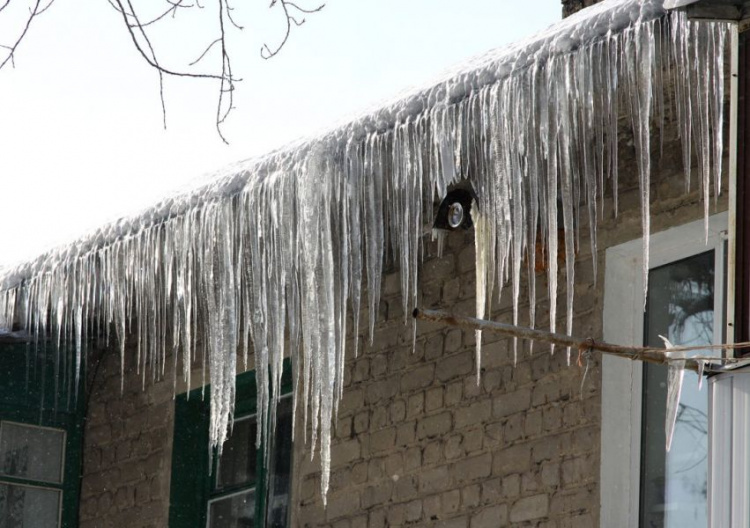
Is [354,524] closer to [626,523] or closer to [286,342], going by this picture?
[286,342]

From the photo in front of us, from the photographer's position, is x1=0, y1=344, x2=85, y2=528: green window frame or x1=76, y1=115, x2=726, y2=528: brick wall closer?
x1=76, y1=115, x2=726, y2=528: brick wall

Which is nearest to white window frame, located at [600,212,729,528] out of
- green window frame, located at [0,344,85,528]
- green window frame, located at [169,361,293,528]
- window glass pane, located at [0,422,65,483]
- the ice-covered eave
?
the ice-covered eave

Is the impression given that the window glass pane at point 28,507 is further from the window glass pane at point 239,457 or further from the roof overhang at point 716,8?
the roof overhang at point 716,8

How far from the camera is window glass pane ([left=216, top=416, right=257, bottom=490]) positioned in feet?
24.3

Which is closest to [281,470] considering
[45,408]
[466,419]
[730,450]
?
[466,419]

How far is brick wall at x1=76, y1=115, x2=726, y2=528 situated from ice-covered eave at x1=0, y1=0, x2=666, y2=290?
770 millimetres

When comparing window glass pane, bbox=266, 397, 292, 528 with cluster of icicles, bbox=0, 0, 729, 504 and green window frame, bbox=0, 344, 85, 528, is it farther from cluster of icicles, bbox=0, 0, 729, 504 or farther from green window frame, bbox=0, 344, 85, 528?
green window frame, bbox=0, 344, 85, 528

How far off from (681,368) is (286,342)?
3468mm

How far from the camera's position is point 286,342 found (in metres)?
7.04

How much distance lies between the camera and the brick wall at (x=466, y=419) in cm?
557

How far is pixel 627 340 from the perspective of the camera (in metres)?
5.58

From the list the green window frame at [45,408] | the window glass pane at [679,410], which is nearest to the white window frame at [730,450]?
the window glass pane at [679,410]

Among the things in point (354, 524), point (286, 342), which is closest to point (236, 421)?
point (286, 342)

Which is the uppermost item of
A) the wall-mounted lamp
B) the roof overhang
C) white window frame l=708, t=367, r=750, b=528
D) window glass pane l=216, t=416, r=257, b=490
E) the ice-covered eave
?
the ice-covered eave
